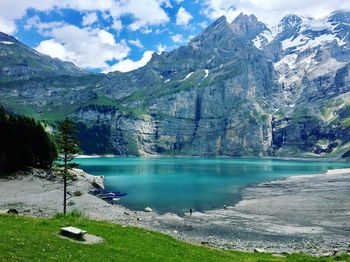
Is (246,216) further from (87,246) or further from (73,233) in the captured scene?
(87,246)

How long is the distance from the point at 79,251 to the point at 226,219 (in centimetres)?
5664

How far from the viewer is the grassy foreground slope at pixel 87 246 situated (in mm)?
24203

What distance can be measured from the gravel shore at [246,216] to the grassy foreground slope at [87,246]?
20.7 metres

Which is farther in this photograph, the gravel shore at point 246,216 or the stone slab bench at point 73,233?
the gravel shore at point 246,216

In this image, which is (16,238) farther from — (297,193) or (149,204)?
(297,193)

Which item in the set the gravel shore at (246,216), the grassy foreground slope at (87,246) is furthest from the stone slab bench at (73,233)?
the gravel shore at (246,216)

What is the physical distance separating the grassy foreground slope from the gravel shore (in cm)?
2073

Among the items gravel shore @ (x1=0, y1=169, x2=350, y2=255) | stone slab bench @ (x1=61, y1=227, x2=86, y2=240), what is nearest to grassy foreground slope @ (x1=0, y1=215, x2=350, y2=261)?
stone slab bench @ (x1=61, y1=227, x2=86, y2=240)

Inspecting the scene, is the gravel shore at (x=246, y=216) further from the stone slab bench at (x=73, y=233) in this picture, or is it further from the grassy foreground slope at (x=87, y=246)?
the stone slab bench at (x=73, y=233)

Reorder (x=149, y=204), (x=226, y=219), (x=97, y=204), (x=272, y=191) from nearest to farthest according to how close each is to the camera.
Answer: (x=226, y=219), (x=97, y=204), (x=149, y=204), (x=272, y=191)

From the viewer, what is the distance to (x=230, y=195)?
11694 cm

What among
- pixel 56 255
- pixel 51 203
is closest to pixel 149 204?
pixel 51 203

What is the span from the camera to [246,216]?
83.8 meters

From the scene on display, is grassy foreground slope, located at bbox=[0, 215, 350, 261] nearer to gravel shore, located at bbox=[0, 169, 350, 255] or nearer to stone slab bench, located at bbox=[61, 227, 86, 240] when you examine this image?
stone slab bench, located at bbox=[61, 227, 86, 240]
